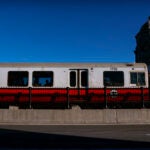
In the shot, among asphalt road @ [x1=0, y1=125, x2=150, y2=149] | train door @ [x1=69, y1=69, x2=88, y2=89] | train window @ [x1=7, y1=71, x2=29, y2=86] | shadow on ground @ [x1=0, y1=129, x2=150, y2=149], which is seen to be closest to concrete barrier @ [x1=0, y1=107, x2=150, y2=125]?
asphalt road @ [x1=0, y1=125, x2=150, y2=149]

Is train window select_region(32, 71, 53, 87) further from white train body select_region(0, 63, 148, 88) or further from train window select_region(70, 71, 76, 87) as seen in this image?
train window select_region(70, 71, 76, 87)

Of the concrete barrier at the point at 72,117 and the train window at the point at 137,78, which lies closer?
the concrete barrier at the point at 72,117

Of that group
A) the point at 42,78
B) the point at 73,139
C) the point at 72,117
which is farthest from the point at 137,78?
the point at 73,139

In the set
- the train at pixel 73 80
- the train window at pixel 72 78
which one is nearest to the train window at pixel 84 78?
the train at pixel 73 80

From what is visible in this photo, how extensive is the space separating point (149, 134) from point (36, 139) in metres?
4.86

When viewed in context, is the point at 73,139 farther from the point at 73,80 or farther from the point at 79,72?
the point at 79,72

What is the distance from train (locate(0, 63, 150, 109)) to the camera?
2588 centimetres

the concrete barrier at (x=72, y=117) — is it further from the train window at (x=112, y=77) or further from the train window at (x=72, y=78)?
the train window at (x=112, y=77)

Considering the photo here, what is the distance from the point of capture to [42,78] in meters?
26.8

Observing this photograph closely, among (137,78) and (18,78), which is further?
(137,78)

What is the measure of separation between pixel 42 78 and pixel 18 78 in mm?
1634

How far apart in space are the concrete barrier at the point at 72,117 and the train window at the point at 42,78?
510 centimetres

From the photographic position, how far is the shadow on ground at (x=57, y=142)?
1317cm

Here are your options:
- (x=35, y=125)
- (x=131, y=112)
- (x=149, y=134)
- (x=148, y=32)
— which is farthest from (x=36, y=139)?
(x=148, y=32)
